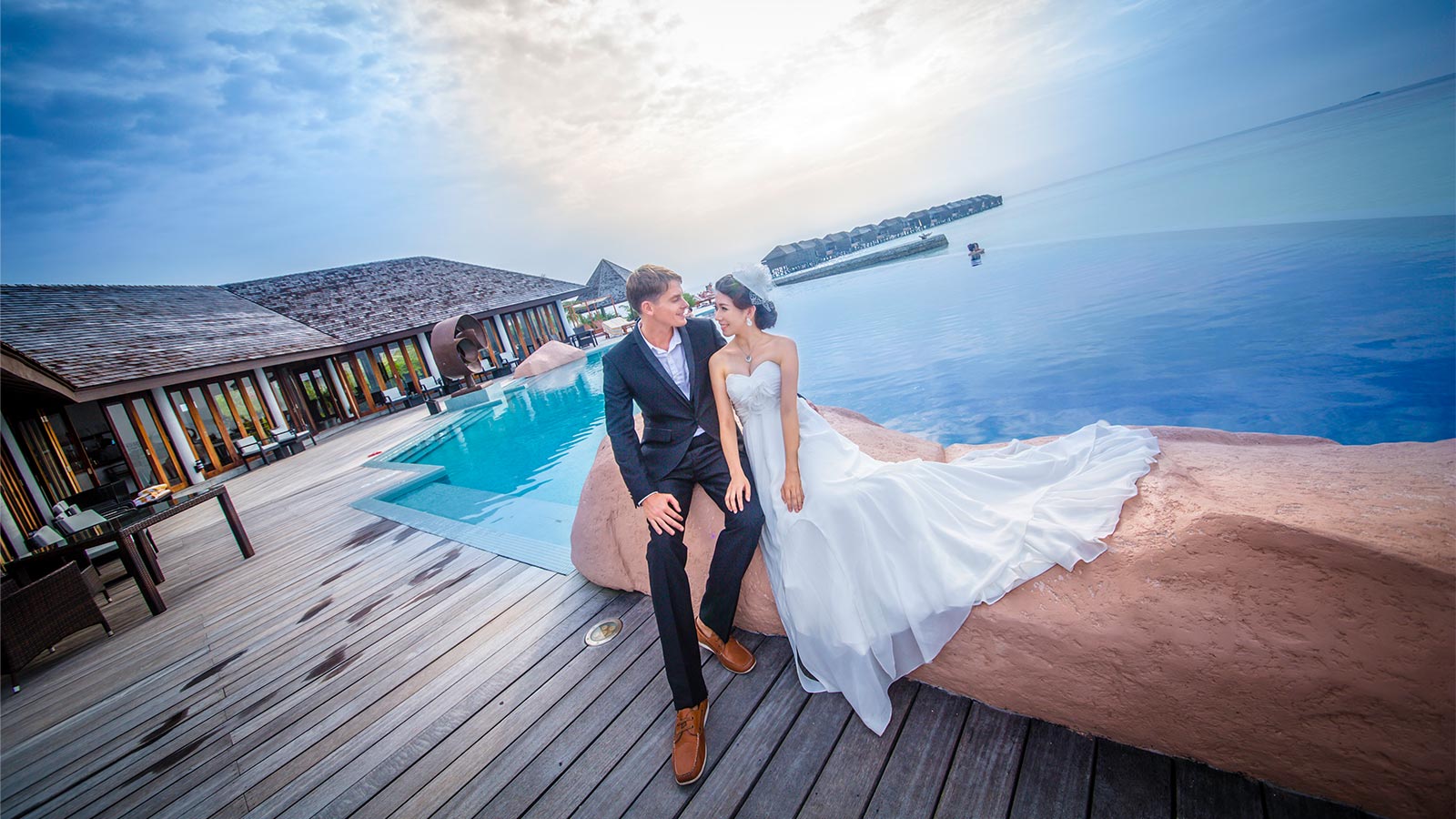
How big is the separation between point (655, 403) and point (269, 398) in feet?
61.8

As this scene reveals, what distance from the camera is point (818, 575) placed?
7.15 ft

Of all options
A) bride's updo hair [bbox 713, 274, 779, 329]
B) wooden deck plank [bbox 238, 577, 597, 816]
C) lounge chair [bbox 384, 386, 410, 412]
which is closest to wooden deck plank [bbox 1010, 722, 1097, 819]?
bride's updo hair [bbox 713, 274, 779, 329]

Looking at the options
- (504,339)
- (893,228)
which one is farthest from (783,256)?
(504,339)

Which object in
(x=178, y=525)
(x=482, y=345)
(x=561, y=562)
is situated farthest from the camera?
(x=482, y=345)

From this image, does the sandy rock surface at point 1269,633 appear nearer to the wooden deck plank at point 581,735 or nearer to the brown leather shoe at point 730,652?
the brown leather shoe at point 730,652

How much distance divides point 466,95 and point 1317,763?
23.6 m

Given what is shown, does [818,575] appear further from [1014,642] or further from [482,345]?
[482,345]

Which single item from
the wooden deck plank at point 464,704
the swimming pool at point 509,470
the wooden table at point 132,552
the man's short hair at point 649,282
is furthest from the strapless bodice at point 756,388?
the wooden table at point 132,552

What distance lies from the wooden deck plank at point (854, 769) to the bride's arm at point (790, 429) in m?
0.90

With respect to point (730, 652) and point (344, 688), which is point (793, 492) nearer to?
point (730, 652)

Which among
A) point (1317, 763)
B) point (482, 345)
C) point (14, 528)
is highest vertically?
point (482, 345)

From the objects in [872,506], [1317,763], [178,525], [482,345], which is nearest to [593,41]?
[482,345]

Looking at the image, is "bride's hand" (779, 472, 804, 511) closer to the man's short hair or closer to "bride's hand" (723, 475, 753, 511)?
"bride's hand" (723, 475, 753, 511)

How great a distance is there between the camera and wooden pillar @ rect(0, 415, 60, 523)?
958 cm
